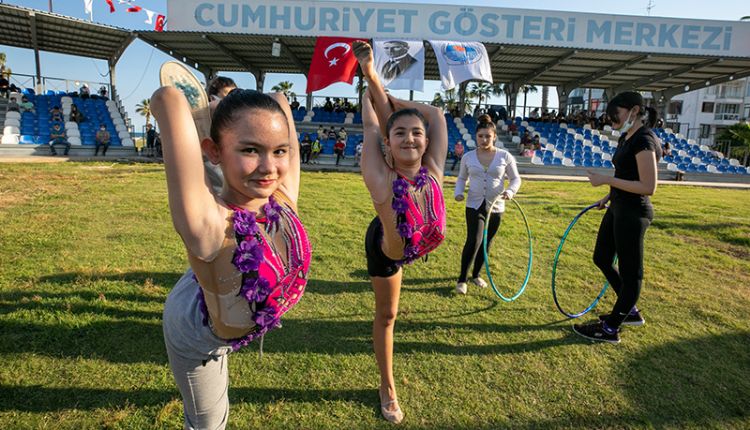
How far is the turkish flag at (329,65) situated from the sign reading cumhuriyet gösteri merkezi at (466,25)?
115 inches

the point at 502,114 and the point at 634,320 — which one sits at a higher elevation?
the point at 502,114

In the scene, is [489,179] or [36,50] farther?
[36,50]

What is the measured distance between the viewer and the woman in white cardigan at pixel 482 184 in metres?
5.20

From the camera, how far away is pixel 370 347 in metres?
3.95

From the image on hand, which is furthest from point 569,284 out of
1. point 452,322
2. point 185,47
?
point 185,47

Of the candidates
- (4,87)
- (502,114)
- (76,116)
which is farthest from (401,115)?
(4,87)

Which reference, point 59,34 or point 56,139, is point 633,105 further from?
point 59,34

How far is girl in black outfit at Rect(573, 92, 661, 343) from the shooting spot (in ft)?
12.4

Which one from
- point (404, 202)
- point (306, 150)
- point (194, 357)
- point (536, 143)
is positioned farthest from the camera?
point (536, 143)

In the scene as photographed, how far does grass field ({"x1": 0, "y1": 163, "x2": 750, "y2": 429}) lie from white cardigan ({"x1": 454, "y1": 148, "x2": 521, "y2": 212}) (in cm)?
121

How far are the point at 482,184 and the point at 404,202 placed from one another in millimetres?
3087

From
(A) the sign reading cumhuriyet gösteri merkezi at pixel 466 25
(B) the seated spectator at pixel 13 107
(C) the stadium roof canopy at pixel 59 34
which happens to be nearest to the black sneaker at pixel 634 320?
(A) the sign reading cumhuriyet gösteri merkezi at pixel 466 25

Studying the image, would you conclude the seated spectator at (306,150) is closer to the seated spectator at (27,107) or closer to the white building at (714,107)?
the seated spectator at (27,107)

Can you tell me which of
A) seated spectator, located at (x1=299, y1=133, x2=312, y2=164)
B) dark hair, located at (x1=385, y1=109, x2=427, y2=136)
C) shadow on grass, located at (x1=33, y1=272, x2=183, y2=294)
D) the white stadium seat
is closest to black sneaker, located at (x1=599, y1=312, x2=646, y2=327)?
dark hair, located at (x1=385, y1=109, x2=427, y2=136)
